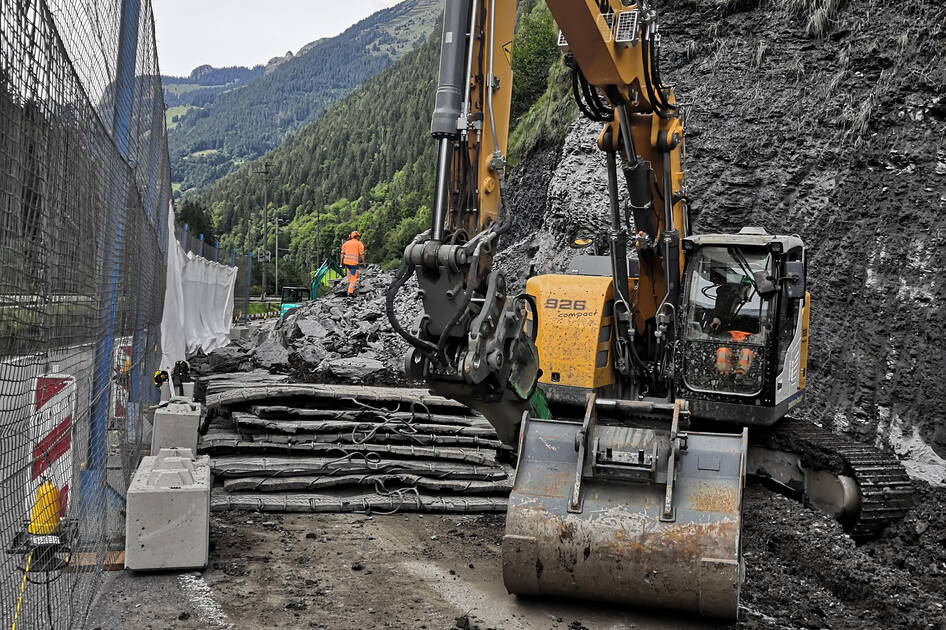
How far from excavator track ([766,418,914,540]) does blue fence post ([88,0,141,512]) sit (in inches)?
242

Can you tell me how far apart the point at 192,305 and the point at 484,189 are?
1002cm

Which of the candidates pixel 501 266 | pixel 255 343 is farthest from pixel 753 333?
pixel 255 343

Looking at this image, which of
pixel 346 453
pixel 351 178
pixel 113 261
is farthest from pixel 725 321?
pixel 351 178

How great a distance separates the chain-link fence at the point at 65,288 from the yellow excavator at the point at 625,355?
70.4 inches

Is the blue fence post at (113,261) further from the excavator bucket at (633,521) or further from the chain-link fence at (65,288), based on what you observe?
the excavator bucket at (633,521)

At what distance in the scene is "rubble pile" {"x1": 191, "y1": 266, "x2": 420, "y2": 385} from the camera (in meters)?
15.1

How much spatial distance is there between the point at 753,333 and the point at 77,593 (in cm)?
595

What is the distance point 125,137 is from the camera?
5691 millimetres

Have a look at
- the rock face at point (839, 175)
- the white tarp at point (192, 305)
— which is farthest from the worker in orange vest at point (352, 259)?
the rock face at point (839, 175)

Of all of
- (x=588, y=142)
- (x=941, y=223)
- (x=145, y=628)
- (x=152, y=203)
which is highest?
(x=588, y=142)

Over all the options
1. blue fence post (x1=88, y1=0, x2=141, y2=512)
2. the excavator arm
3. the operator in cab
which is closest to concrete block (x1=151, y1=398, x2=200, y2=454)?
blue fence post (x1=88, y1=0, x2=141, y2=512)

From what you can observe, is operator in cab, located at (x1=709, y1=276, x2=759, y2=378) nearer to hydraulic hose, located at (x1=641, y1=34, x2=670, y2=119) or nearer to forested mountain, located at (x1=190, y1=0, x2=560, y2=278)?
hydraulic hose, located at (x1=641, y1=34, x2=670, y2=119)

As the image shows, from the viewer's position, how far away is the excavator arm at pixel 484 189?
17.8ft

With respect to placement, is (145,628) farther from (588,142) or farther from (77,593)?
(588,142)
